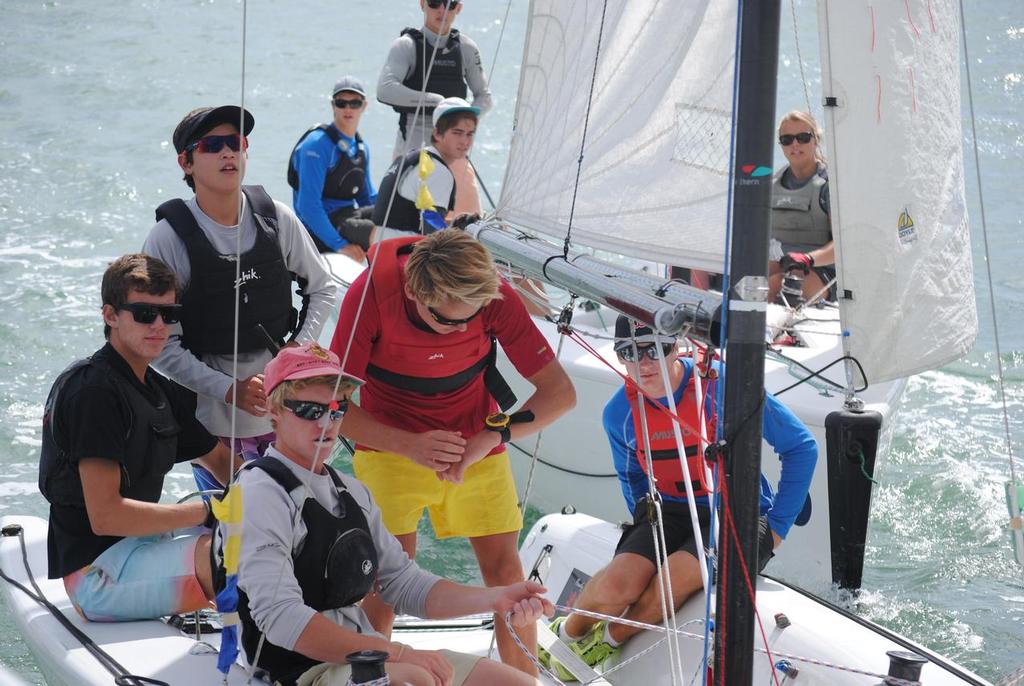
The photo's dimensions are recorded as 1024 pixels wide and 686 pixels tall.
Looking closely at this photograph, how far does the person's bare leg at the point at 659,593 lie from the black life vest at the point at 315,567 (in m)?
1.01

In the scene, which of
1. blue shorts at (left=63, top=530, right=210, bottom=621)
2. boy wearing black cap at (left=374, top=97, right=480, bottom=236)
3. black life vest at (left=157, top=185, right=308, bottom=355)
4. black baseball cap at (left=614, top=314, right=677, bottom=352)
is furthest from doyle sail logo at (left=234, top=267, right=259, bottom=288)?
boy wearing black cap at (left=374, top=97, right=480, bottom=236)

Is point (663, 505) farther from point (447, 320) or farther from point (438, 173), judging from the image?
point (438, 173)

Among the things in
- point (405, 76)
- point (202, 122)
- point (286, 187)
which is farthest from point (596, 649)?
point (286, 187)

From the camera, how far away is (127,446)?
8.52 feet

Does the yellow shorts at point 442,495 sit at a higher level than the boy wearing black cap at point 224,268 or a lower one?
lower

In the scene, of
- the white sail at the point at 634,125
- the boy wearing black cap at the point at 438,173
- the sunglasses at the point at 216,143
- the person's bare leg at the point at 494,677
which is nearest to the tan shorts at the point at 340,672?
the person's bare leg at the point at 494,677

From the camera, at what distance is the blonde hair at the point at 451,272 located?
8.01 ft

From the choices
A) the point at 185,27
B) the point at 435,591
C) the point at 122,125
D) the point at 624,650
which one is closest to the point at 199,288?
the point at 435,591

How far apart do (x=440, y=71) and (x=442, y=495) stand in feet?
12.0

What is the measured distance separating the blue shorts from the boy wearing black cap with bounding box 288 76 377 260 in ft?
10.6

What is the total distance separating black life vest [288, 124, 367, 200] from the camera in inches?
232

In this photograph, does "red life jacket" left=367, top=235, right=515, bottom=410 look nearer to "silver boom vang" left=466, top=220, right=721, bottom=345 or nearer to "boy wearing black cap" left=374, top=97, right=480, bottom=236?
"silver boom vang" left=466, top=220, right=721, bottom=345

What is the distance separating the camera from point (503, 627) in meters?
2.71

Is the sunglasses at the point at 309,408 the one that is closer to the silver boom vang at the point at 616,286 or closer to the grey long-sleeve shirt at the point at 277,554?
the grey long-sleeve shirt at the point at 277,554
